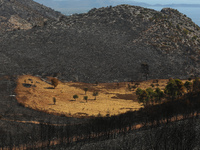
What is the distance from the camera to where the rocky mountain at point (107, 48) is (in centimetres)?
9838

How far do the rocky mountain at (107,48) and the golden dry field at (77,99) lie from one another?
27.1 feet

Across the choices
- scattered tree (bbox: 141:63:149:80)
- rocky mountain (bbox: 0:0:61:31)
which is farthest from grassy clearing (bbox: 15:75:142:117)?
rocky mountain (bbox: 0:0:61:31)

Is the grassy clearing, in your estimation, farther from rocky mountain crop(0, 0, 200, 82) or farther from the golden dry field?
rocky mountain crop(0, 0, 200, 82)

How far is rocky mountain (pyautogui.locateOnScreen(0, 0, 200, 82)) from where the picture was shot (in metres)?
98.4

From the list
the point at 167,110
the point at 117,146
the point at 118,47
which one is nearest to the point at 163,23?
the point at 118,47

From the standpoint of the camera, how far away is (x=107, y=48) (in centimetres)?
11319

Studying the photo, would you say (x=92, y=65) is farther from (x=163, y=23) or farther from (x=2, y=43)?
(x=163, y=23)

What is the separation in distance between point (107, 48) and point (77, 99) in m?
48.7

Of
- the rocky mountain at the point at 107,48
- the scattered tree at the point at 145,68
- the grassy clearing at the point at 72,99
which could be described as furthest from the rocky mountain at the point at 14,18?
the scattered tree at the point at 145,68

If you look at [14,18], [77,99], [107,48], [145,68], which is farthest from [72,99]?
[14,18]

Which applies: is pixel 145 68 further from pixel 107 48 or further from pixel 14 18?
pixel 14 18

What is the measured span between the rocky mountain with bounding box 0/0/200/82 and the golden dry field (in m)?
8.26

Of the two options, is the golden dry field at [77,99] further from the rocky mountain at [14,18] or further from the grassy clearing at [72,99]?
the rocky mountain at [14,18]

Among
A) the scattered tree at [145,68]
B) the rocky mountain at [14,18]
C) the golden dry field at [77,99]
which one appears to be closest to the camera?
the golden dry field at [77,99]
